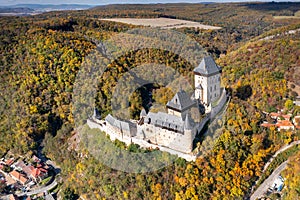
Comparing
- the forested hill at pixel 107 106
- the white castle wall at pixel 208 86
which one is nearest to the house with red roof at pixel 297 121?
the forested hill at pixel 107 106

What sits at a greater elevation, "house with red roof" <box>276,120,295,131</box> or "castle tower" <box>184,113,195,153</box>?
"castle tower" <box>184,113,195,153</box>

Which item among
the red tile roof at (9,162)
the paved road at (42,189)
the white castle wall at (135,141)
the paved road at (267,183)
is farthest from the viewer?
the red tile roof at (9,162)

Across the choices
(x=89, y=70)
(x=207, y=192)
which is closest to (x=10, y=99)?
(x=89, y=70)

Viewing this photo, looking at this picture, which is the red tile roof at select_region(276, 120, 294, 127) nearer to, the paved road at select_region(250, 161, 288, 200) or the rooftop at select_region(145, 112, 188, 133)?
the paved road at select_region(250, 161, 288, 200)

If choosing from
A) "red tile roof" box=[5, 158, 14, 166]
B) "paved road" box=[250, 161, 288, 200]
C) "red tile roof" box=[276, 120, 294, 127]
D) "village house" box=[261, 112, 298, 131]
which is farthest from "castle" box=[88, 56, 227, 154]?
"red tile roof" box=[5, 158, 14, 166]

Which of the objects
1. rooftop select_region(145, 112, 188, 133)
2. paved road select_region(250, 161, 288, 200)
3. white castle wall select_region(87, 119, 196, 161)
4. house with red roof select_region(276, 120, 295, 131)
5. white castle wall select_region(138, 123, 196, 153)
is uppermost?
rooftop select_region(145, 112, 188, 133)

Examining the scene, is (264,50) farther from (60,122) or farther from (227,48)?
(60,122)

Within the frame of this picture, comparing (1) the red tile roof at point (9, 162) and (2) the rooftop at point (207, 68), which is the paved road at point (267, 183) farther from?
(1) the red tile roof at point (9, 162)
